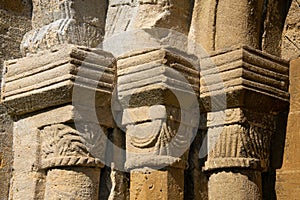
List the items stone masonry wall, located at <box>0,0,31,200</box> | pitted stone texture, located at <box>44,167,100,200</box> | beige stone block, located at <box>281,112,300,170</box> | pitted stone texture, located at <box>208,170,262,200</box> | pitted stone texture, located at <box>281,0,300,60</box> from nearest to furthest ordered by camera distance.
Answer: pitted stone texture, located at <box>44,167,100,200</box> → pitted stone texture, located at <box>208,170,262,200</box> → beige stone block, located at <box>281,112,300,170</box> → pitted stone texture, located at <box>281,0,300,60</box> → stone masonry wall, located at <box>0,0,31,200</box>

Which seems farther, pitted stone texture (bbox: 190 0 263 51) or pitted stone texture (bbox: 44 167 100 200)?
pitted stone texture (bbox: 190 0 263 51)

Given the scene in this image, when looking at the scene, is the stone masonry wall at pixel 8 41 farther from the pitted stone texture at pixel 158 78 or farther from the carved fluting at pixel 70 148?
the pitted stone texture at pixel 158 78

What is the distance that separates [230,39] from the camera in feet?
10.6

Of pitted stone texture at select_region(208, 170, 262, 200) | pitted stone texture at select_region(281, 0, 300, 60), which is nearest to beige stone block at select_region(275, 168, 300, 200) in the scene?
pitted stone texture at select_region(208, 170, 262, 200)

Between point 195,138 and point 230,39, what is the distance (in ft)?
1.67

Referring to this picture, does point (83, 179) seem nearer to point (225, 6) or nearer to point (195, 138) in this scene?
point (195, 138)

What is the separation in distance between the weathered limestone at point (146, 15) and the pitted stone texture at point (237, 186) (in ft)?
2.45

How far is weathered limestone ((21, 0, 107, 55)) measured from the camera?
3.21 meters

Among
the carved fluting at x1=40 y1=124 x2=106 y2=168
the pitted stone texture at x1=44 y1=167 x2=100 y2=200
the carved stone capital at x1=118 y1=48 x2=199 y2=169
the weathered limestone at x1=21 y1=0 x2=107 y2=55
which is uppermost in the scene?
the weathered limestone at x1=21 y1=0 x2=107 y2=55

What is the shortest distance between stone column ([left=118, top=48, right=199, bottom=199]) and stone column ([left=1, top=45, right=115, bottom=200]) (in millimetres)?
103

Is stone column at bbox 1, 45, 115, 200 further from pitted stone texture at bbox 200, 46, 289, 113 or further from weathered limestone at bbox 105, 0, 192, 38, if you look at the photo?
pitted stone texture at bbox 200, 46, 289, 113

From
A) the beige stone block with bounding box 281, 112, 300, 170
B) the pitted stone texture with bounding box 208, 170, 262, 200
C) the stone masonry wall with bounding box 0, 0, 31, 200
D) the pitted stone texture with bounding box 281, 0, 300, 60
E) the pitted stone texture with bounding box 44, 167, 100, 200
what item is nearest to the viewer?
the pitted stone texture with bounding box 44, 167, 100, 200

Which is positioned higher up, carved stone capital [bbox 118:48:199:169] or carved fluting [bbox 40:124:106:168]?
carved stone capital [bbox 118:48:199:169]

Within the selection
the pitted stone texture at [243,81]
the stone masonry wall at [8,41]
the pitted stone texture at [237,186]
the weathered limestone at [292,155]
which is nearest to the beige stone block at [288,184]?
the weathered limestone at [292,155]
